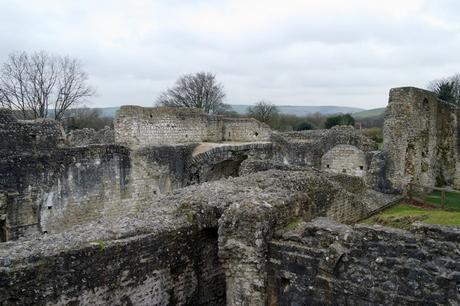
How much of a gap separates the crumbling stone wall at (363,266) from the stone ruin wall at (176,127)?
396 inches

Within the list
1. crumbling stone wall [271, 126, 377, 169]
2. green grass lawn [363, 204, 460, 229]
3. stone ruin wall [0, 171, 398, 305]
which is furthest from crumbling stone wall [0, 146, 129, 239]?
green grass lawn [363, 204, 460, 229]

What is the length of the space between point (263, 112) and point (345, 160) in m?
28.6

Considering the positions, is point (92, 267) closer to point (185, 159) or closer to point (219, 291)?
point (219, 291)

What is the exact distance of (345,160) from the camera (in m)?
16.2

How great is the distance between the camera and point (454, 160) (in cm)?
1722

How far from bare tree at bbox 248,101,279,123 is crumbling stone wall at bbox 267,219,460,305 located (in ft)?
121

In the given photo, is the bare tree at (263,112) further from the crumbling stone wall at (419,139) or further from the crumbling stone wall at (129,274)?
the crumbling stone wall at (129,274)

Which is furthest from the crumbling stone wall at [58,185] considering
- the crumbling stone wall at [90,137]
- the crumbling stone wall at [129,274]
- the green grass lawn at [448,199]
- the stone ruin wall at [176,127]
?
the green grass lawn at [448,199]

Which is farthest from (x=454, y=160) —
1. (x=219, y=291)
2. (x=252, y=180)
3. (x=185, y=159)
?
(x=219, y=291)

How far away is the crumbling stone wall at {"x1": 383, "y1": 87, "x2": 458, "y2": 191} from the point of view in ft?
45.0

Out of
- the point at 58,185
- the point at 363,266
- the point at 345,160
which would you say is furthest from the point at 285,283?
the point at 345,160

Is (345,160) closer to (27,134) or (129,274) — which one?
(27,134)

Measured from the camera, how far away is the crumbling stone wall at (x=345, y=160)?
15.9m

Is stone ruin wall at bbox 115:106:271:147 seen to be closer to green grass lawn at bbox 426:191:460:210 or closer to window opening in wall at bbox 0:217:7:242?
window opening in wall at bbox 0:217:7:242
